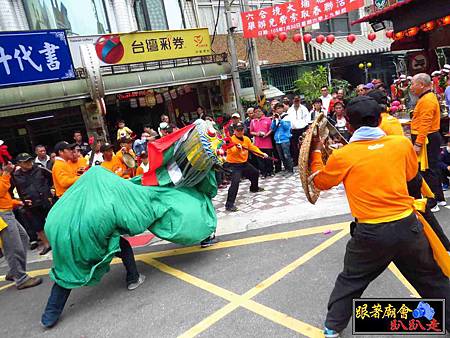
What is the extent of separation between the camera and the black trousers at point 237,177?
256 inches

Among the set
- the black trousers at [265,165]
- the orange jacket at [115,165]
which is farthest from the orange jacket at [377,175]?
the black trousers at [265,165]

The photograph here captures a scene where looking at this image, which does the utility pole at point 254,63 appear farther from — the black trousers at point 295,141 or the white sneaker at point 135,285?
the white sneaker at point 135,285

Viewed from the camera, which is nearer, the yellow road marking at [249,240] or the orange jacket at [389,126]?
the orange jacket at [389,126]

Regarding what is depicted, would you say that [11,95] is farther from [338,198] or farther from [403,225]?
[403,225]

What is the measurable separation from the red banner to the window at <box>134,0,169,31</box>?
3866 mm

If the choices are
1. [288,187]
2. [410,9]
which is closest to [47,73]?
[288,187]

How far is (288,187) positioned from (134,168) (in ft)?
9.63

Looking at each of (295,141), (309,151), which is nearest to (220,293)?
(309,151)

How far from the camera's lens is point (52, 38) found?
9.89 meters

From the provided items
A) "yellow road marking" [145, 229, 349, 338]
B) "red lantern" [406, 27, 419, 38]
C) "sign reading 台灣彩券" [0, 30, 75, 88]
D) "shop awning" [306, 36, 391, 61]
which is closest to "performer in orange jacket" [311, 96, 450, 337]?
"yellow road marking" [145, 229, 349, 338]

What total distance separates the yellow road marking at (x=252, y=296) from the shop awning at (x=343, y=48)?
46.4 feet

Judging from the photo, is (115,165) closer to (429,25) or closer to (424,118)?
(424,118)

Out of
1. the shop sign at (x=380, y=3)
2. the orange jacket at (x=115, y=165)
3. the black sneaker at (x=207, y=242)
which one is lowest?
the black sneaker at (x=207, y=242)

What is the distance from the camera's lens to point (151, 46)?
11.9m
